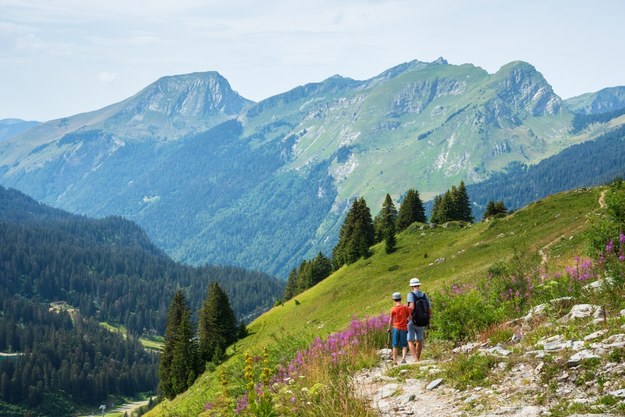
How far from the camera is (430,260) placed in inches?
2552

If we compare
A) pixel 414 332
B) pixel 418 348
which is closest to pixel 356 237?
pixel 414 332

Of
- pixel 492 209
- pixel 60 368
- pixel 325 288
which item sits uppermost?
pixel 492 209

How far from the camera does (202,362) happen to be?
2916 inches

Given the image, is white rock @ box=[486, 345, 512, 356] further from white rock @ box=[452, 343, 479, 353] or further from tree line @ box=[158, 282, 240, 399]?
tree line @ box=[158, 282, 240, 399]

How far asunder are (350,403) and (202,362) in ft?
224

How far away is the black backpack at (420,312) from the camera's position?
673 inches

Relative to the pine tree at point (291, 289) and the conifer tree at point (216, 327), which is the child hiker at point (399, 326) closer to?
the conifer tree at point (216, 327)

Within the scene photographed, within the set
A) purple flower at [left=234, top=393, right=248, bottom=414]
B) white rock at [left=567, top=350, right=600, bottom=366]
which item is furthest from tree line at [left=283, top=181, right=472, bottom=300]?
white rock at [left=567, top=350, right=600, bottom=366]

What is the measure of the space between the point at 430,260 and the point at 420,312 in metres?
48.8

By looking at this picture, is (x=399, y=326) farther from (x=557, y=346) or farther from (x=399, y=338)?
(x=557, y=346)

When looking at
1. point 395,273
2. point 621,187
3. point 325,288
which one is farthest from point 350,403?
point 325,288

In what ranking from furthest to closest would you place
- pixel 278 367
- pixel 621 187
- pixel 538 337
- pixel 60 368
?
pixel 60 368, pixel 621 187, pixel 278 367, pixel 538 337

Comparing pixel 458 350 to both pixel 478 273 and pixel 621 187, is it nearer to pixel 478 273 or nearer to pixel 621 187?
pixel 621 187

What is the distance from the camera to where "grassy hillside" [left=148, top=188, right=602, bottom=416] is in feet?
157
